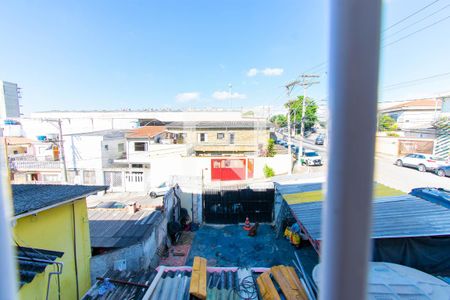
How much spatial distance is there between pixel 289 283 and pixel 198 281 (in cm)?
179

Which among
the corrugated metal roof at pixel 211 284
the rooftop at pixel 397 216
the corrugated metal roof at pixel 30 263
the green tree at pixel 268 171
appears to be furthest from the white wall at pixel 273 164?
the corrugated metal roof at pixel 30 263

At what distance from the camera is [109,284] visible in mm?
4738

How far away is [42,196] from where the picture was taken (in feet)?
14.2

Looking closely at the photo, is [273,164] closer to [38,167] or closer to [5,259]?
[5,259]

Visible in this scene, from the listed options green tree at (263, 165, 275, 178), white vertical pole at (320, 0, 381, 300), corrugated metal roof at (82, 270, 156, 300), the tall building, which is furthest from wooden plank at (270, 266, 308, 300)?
green tree at (263, 165, 275, 178)

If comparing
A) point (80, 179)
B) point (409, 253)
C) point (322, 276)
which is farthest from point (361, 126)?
point (80, 179)

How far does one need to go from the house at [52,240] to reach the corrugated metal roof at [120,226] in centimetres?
109

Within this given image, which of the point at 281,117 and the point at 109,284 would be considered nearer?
the point at 109,284

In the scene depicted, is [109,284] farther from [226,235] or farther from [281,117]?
[281,117]

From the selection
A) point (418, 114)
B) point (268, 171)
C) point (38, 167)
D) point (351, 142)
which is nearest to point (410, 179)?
point (268, 171)

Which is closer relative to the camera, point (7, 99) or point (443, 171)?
point (7, 99)

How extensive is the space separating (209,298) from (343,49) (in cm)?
483

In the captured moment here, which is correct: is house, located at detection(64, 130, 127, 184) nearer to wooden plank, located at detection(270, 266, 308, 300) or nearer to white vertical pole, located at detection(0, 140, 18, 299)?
wooden plank, located at detection(270, 266, 308, 300)

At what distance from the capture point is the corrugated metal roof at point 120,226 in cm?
640
